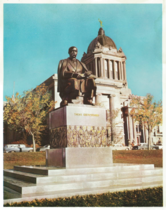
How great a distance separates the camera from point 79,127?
34.9ft

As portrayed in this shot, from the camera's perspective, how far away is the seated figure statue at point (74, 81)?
11.3 m

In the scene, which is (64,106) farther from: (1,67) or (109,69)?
(109,69)

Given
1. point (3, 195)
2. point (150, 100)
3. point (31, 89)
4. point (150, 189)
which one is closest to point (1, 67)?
point (3, 195)

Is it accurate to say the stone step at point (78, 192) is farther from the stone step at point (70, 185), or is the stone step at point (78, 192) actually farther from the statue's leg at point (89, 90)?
the statue's leg at point (89, 90)

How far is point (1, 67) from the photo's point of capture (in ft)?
30.5

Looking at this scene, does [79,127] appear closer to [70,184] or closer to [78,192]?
[70,184]

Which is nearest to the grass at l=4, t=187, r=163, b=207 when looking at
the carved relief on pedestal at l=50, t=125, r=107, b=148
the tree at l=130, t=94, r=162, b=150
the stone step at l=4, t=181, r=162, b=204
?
the stone step at l=4, t=181, r=162, b=204

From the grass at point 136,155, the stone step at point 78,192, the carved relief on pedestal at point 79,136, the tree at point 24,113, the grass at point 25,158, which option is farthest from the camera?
the tree at point 24,113

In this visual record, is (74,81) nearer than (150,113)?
Yes

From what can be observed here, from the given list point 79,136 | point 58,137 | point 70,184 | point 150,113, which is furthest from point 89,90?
point 150,113

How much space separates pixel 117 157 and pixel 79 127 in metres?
13.4

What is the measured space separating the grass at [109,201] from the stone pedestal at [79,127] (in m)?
3.61

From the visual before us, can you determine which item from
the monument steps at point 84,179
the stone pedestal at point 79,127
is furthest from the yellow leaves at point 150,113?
the monument steps at point 84,179

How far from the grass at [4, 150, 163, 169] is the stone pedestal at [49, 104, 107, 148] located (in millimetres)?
9047
